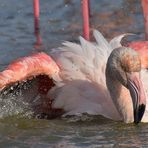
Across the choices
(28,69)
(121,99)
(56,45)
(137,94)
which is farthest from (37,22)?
(137,94)

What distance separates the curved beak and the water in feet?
0.54

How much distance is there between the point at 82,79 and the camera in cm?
738

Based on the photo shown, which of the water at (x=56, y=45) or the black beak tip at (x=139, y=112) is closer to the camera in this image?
the water at (x=56, y=45)

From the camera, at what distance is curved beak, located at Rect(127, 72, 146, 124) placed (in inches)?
255

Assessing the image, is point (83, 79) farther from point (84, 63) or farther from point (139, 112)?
point (139, 112)

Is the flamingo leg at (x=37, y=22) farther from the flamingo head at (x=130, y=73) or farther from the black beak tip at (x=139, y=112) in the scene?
the black beak tip at (x=139, y=112)

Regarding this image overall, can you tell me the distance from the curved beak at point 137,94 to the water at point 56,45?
16 centimetres

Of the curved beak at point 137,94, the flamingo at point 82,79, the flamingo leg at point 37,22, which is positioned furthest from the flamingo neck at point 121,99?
the flamingo leg at point 37,22

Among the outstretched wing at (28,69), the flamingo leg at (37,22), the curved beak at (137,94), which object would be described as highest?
the flamingo leg at (37,22)

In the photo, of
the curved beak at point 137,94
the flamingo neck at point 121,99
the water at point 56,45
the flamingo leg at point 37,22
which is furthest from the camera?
the flamingo leg at point 37,22

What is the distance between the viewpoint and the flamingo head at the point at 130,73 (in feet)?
21.4

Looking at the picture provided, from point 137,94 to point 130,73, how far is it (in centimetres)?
27

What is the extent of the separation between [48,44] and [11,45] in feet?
1.76

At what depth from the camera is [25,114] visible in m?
7.39
